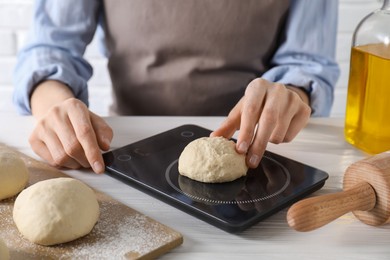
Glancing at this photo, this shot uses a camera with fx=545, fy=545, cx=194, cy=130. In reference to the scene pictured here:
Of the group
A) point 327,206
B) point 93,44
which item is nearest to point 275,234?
point 327,206

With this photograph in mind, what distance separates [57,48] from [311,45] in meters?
0.47

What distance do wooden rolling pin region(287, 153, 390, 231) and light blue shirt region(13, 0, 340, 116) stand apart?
37 cm

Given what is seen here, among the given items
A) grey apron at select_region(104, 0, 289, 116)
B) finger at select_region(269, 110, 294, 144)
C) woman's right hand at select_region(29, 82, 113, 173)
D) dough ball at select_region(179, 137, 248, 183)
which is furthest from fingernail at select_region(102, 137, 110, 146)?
grey apron at select_region(104, 0, 289, 116)

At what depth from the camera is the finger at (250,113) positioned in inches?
26.6

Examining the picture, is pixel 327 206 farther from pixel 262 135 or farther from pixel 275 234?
pixel 262 135

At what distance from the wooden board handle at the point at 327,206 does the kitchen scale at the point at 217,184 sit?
0.21 feet

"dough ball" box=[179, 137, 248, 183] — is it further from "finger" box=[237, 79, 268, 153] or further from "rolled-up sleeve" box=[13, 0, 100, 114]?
"rolled-up sleeve" box=[13, 0, 100, 114]

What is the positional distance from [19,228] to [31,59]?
473 millimetres

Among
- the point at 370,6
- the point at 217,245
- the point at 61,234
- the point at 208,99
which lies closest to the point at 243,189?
the point at 217,245

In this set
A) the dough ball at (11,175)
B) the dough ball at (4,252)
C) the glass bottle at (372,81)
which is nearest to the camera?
the dough ball at (4,252)

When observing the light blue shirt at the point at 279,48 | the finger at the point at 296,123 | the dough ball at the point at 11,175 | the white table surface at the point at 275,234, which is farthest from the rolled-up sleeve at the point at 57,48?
the finger at the point at 296,123

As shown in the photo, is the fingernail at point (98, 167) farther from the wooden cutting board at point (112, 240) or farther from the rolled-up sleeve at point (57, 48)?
the rolled-up sleeve at point (57, 48)

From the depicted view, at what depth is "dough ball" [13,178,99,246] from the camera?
1.73ft

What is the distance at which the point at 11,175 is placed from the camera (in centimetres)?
62
